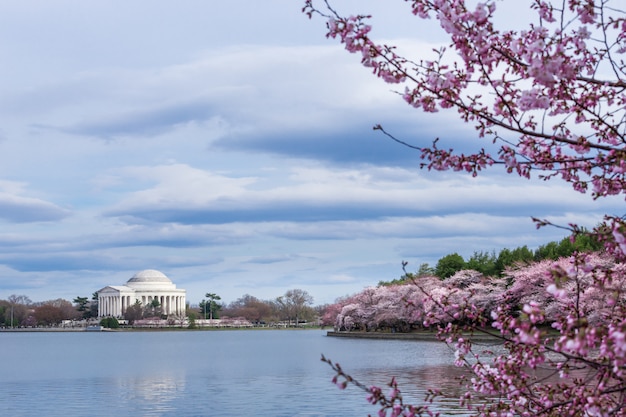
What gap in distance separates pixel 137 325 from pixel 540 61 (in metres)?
141

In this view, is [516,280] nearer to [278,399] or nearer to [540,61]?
[278,399]

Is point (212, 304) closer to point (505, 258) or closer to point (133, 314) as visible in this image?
point (133, 314)

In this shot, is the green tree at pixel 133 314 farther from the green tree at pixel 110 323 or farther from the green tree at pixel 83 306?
the green tree at pixel 83 306

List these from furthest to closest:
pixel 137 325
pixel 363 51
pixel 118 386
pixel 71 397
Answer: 1. pixel 137 325
2. pixel 118 386
3. pixel 71 397
4. pixel 363 51

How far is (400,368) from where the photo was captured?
32.4 meters

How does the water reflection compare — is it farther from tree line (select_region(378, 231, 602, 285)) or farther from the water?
tree line (select_region(378, 231, 602, 285))

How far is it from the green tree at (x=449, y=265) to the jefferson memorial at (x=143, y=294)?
89614 millimetres

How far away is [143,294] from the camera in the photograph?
6516 inches

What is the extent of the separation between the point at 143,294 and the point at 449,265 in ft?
331

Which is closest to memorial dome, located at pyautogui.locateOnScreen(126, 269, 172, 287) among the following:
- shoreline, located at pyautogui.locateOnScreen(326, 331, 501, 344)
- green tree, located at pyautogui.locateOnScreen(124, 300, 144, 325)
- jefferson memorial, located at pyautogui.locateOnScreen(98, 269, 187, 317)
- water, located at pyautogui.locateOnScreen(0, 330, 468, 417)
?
jefferson memorial, located at pyautogui.locateOnScreen(98, 269, 187, 317)

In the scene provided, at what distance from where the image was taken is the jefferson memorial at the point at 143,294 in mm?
161125

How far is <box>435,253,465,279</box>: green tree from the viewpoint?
2954 inches

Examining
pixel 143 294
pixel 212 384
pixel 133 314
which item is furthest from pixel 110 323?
pixel 212 384

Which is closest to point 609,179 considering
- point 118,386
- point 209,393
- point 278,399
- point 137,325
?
point 278,399
